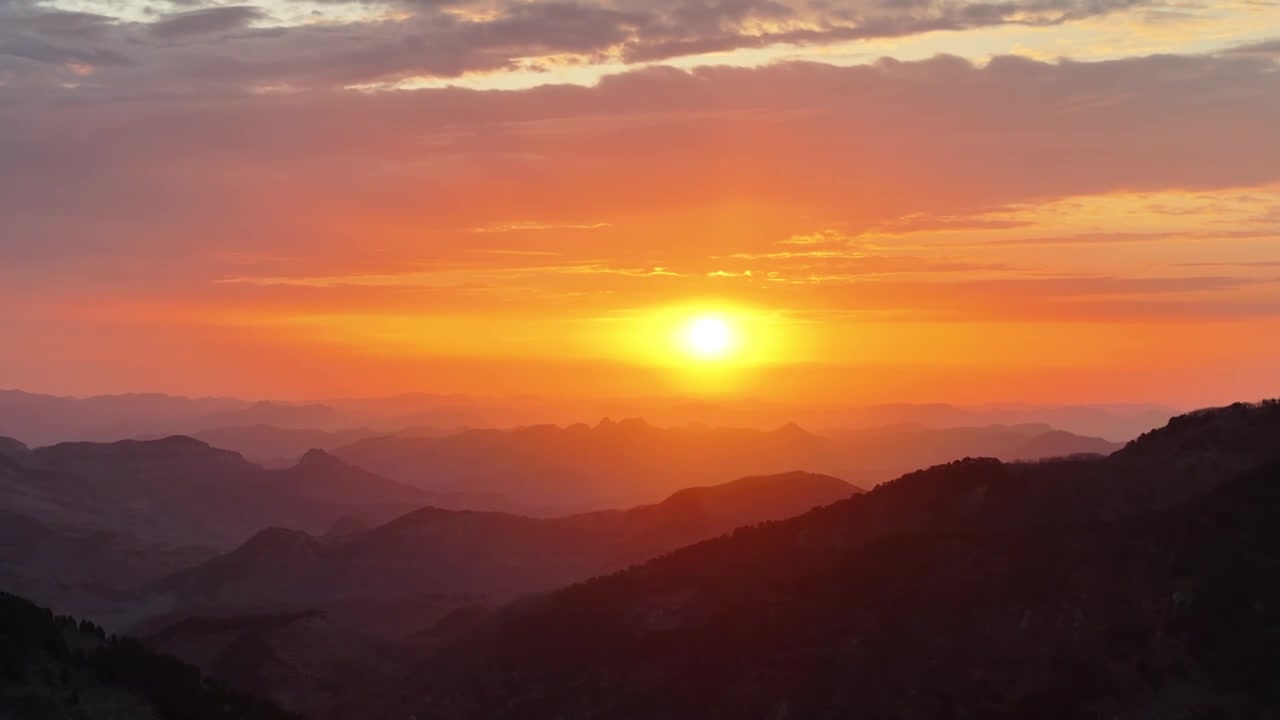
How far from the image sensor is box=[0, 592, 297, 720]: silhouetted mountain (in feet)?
121

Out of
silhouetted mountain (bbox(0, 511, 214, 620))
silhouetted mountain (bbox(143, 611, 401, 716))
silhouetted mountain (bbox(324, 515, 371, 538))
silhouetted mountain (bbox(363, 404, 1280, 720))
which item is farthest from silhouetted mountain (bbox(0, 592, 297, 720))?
silhouetted mountain (bbox(324, 515, 371, 538))

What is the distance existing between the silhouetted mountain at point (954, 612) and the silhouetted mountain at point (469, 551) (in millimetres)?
51826

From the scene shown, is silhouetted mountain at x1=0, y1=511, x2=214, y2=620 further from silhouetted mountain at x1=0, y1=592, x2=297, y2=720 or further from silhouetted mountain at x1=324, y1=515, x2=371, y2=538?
silhouetted mountain at x1=0, y1=592, x2=297, y2=720

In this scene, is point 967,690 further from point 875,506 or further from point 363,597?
point 363,597

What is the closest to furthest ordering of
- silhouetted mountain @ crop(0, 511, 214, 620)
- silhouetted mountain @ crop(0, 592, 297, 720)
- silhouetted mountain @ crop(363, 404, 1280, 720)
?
silhouetted mountain @ crop(0, 592, 297, 720) < silhouetted mountain @ crop(363, 404, 1280, 720) < silhouetted mountain @ crop(0, 511, 214, 620)

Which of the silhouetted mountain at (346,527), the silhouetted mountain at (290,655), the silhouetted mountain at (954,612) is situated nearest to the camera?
the silhouetted mountain at (954,612)

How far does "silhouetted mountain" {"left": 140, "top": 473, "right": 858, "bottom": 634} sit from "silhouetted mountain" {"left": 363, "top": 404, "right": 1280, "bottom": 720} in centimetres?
5183

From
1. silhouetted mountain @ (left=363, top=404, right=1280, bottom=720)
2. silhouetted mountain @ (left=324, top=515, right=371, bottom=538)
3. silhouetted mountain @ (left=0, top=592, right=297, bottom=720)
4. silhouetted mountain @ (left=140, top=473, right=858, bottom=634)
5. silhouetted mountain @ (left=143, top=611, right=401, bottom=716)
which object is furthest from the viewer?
silhouetted mountain @ (left=324, top=515, right=371, bottom=538)

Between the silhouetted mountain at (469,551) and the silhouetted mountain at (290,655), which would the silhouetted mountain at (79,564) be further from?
the silhouetted mountain at (290,655)

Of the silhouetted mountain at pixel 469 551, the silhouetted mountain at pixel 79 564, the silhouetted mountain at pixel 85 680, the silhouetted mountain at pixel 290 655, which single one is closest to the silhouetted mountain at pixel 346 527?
the silhouetted mountain at pixel 79 564

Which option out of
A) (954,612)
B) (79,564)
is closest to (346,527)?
(79,564)

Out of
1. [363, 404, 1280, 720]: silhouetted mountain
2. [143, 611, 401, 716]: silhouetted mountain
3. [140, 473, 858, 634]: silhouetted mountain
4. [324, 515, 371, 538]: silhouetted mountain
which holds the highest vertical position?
[363, 404, 1280, 720]: silhouetted mountain

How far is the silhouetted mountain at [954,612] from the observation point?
44844mm

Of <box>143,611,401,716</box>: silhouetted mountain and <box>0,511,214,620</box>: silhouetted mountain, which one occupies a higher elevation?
<box>143,611,401,716</box>: silhouetted mountain
